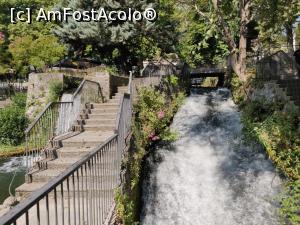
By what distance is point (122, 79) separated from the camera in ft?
60.4

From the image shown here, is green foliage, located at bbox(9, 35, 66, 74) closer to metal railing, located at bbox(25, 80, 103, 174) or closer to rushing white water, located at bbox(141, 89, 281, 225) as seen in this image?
metal railing, located at bbox(25, 80, 103, 174)

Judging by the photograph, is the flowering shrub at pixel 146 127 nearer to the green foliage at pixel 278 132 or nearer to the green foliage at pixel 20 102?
the green foliage at pixel 278 132

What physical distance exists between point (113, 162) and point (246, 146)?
7.04m

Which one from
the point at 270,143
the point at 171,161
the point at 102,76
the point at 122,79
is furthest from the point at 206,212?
the point at 122,79

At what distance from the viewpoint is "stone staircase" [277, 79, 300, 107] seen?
1432 centimetres

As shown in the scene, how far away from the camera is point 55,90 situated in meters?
19.5

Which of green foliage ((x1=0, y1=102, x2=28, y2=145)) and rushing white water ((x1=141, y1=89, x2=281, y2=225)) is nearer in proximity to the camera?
rushing white water ((x1=141, y1=89, x2=281, y2=225))

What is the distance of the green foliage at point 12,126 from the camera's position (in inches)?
766

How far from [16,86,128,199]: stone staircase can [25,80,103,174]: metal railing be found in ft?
0.85

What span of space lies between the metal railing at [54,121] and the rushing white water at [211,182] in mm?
3038

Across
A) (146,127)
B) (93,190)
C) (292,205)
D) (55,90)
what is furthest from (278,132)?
(55,90)

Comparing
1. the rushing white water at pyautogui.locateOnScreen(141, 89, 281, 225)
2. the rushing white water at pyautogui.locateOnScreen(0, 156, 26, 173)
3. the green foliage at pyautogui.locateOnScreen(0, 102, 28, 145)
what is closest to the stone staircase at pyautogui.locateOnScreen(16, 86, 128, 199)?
the rushing white water at pyautogui.locateOnScreen(141, 89, 281, 225)

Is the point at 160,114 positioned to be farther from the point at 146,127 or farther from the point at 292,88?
the point at 292,88

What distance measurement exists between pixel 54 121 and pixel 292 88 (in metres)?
9.21
